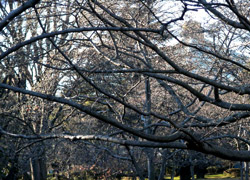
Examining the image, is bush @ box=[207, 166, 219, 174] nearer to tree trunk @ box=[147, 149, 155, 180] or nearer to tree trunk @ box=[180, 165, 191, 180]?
tree trunk @ box=[180, 165, 191, 180]

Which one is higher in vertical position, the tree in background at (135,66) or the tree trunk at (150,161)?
the tree in background at (135,66)

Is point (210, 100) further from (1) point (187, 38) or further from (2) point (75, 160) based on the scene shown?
(2) point (75, 160)

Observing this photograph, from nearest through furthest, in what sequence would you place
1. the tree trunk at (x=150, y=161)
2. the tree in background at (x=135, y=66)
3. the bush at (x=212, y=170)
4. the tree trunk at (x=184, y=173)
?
the tree in background at (x=135, y=66) < the tree trunk at (x=150, y=161) < the tree trunk at (x=184, y=173) < the bush at (x=212, y=170)

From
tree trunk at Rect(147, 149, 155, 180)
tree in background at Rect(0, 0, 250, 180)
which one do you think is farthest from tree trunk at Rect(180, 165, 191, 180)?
tree trunk at Rect(147, 149, 155, 180)

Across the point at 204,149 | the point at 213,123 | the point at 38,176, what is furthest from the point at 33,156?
the point at 204,149

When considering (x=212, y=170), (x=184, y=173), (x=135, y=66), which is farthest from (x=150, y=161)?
(x=212, y=170)

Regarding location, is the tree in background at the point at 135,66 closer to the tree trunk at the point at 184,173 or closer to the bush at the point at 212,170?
the tree trunk at the point at 184,173

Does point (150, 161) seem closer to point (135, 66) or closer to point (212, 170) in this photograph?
point (135, 66)

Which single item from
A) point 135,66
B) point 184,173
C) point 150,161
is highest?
point 135,66

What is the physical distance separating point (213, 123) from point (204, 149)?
213 cm

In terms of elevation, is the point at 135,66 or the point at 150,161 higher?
the point at 135,66

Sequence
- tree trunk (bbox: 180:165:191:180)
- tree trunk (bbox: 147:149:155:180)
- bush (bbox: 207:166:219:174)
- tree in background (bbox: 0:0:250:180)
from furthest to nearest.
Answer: bush (bbox: 207:166:219:174), tree trunk (bbox: 180:165:191:180), tree trunk (bbox: 147:149:155:180), tree in background (bbox: 0:0:250:180)

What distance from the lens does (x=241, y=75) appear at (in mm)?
10094

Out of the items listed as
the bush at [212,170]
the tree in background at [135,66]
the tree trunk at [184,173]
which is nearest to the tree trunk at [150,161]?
the tree in background at [135,66]
